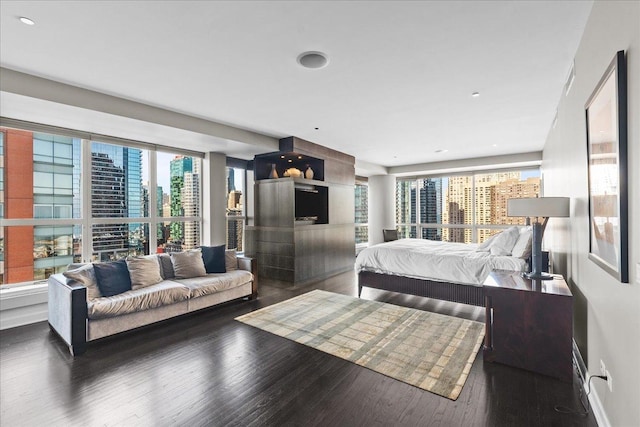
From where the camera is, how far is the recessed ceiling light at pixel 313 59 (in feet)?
8.39

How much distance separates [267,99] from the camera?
3.57 meters

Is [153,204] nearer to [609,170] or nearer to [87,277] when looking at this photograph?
[87,277]

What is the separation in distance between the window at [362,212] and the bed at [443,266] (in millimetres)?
4485

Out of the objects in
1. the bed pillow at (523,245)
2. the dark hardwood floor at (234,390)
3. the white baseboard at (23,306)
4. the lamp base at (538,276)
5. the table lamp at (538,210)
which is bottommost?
the dark hardwood floor at (234,390)

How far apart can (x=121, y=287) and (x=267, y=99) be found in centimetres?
279

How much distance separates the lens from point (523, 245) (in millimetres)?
3660

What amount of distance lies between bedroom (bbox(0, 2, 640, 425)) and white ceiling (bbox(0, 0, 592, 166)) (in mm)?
32

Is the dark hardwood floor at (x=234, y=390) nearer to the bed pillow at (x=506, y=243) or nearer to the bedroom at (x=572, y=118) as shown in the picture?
the bedroom at (x=572, y=118)

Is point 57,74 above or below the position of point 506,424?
above

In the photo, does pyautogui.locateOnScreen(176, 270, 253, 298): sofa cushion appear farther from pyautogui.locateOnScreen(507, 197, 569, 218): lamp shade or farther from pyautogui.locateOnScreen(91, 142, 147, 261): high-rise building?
pyautogui.locateOnScreen(507, 197, 569, 218): lamp shade

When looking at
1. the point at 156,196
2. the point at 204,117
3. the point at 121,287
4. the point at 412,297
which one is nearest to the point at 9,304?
the point at 121,287

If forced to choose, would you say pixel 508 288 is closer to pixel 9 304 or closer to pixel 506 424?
pixel 506 424

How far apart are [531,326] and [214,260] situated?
12.9 feet

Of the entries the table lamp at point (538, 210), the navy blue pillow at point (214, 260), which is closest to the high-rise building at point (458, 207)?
the table lamp at point (538, 210)
